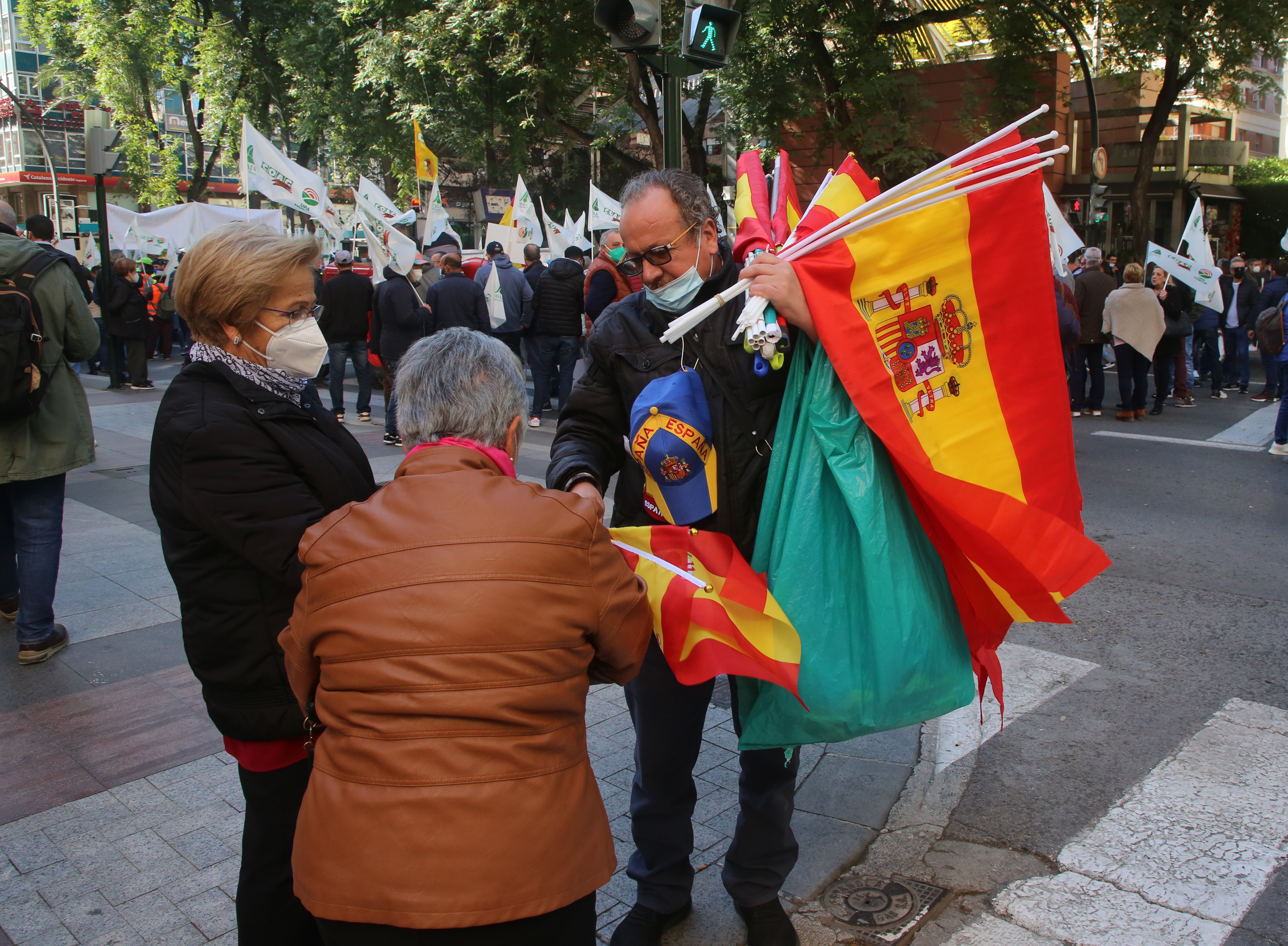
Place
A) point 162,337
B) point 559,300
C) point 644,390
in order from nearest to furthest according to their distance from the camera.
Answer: point 644,390
point 559,300
point 162,337

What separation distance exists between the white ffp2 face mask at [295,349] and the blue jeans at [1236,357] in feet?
48.7

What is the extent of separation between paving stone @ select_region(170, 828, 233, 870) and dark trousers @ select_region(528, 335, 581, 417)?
849cm

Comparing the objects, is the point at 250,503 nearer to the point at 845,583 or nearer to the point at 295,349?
the point at 295,349

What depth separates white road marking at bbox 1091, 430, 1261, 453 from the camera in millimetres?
10023

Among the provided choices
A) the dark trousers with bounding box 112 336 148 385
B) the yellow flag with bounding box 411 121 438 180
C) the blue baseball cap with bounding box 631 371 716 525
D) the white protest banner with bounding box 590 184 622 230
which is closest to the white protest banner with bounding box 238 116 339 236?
the yellow flag with bounding box 411 121 438 180

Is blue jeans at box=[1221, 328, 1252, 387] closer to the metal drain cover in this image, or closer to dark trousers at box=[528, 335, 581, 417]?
dark trousers at box=[528, 335, 581, 417]

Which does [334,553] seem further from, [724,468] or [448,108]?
[448,108]

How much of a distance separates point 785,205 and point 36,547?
13.0 ft

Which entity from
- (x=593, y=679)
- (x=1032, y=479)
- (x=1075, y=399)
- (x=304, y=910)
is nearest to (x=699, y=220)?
(x=1032, y=479)

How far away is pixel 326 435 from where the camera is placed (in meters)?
2.37

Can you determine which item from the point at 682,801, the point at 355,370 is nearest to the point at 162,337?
the point at 355,370

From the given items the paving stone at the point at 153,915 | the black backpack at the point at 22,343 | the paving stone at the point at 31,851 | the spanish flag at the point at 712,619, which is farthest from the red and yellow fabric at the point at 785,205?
the black backpack at the point at 22,343

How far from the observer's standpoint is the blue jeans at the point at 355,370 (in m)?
11.6

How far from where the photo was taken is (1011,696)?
4.35m
